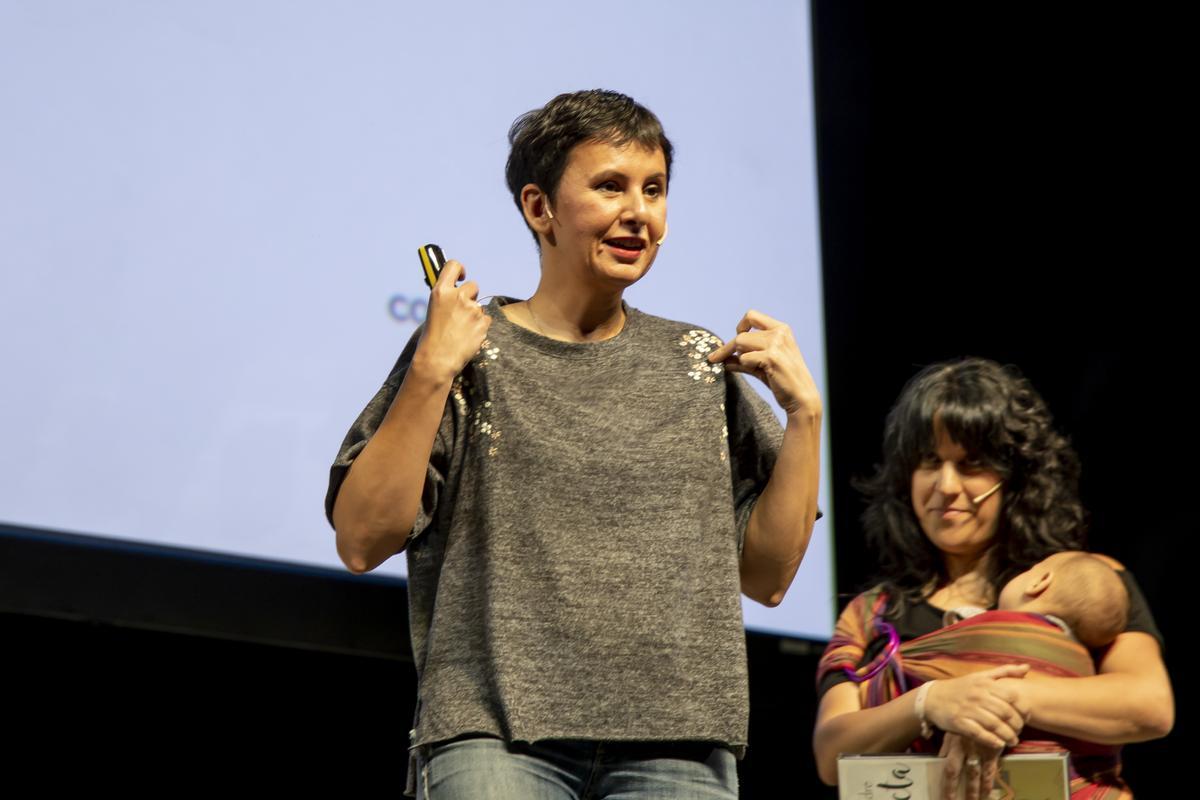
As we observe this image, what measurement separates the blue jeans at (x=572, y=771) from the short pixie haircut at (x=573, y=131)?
62 centimetres

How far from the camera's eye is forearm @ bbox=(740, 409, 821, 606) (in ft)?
4.94

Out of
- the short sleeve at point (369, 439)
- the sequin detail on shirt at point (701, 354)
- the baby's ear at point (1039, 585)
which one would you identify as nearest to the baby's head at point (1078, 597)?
the baby's ear at point (1039, 585)

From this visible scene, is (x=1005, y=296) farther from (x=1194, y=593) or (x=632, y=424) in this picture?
(x=632, y=424)

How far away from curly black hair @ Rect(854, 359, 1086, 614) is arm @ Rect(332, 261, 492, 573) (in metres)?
0.95

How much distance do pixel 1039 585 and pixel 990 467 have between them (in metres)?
0.25

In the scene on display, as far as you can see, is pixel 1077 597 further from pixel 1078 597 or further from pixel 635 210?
pixel 635 210

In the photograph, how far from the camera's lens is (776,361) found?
4.98ft

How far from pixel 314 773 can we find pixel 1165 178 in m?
2.36

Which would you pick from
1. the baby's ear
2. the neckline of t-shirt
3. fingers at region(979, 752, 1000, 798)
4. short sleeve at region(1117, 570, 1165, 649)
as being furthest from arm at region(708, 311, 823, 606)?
short sleeve at region(1117, 570, 1165, 649)

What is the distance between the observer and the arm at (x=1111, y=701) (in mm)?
1871

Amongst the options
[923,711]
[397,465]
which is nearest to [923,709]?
[923,711]

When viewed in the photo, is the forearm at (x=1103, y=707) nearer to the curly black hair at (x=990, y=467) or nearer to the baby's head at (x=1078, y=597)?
the baby's head at (x=1078, y=597)

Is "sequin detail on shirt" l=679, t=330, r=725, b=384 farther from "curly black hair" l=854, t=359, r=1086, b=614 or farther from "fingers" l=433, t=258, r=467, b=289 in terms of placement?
"curly black hair" l=854, t=359, r=1086, b=614

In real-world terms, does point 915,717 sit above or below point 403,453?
below
